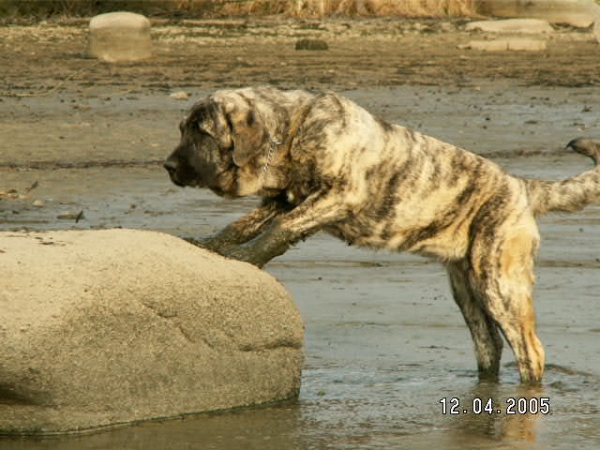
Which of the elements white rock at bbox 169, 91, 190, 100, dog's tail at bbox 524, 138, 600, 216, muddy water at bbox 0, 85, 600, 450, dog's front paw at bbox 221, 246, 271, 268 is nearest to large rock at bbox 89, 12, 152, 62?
white rock at bbox 169, 91, 190, 100

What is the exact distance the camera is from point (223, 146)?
7801mm

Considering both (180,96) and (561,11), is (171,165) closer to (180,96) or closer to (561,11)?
(180,96)

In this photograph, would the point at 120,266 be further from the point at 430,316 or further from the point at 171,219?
the point at 171,219

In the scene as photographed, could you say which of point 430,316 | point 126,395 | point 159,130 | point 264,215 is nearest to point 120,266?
point 126,395

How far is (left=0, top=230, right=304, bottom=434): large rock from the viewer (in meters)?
6.52

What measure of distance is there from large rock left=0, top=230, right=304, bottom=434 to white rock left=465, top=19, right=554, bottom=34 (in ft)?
90.4

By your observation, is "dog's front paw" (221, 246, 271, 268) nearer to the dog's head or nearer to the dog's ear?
the dog's head

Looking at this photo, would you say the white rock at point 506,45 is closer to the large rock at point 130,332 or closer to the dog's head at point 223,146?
the dog's head at point 223,146

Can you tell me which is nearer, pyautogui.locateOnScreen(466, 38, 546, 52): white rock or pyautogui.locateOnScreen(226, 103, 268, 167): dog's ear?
pyautogui.locateOnScreen(226, 103, 268, 167): dog's ear

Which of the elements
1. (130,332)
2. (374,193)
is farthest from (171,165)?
(130,332)

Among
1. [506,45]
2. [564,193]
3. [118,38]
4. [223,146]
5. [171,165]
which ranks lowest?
[506,45]

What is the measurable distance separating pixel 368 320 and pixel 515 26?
26.0m

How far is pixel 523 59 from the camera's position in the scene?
96.6 ft

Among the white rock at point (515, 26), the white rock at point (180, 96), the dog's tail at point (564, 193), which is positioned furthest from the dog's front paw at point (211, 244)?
the white rock at point (515, 26)
